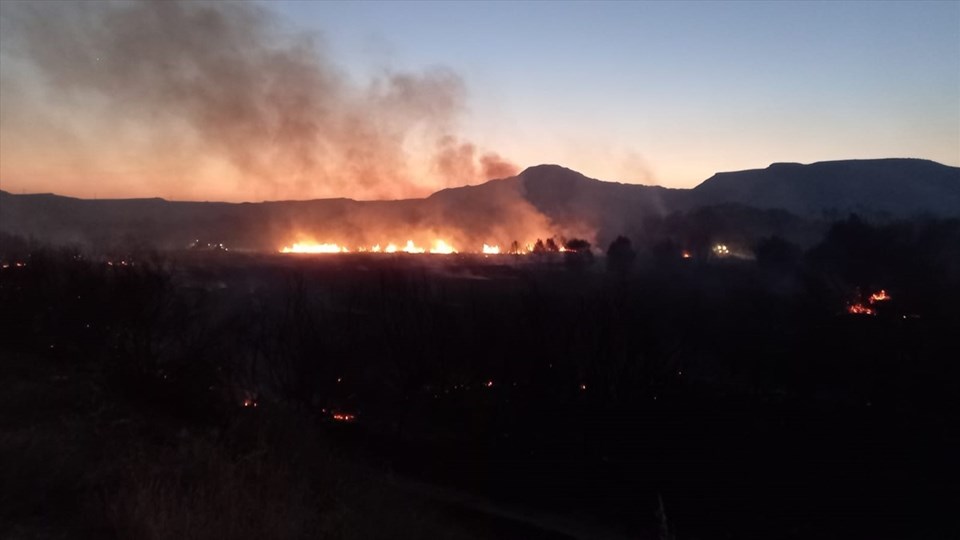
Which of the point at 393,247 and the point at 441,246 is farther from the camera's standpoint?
the point at 441,246

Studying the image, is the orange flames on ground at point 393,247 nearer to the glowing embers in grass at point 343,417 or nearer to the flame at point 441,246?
the flame at point 441,246

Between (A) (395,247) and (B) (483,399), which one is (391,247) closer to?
(A) (395,247)

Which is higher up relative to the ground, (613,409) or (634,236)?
(634,236)

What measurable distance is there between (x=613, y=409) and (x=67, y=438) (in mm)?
23570

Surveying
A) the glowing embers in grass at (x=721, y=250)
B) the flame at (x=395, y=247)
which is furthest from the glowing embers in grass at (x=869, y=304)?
the flame at (x=395, y=247)

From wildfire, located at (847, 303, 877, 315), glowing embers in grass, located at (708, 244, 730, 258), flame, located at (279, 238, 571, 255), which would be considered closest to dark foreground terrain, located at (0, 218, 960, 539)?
wildfire, located at (847, 303, 877, 315)

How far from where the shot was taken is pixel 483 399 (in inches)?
1158

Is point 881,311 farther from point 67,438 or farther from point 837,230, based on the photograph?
point 67,438

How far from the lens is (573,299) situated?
3659 centimetres

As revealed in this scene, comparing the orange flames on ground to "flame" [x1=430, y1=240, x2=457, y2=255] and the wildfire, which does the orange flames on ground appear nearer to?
"flame" [x1=430, y1=240, x2=457, y2=255]

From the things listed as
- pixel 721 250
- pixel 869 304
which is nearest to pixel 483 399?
pixel 869 304

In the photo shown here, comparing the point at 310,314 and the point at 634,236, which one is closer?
the point at 310,314

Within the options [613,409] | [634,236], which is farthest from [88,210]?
[613,409]

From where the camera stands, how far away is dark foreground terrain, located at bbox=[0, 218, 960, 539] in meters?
7.43
